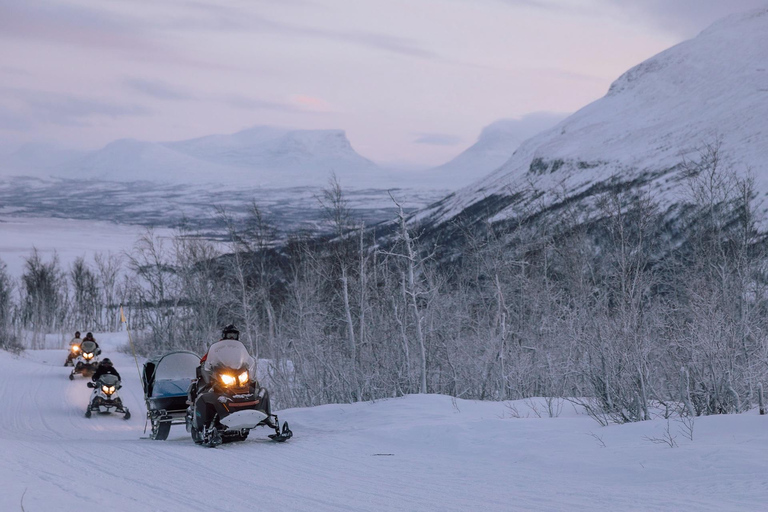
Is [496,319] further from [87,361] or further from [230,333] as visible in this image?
[87,361]

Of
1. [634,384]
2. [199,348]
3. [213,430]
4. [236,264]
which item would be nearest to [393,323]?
[236,264]

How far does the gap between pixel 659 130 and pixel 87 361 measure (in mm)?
113538

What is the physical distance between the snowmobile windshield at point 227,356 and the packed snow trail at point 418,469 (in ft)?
4.52

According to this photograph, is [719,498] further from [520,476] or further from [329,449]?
[329,449]

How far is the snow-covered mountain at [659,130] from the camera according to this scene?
95562 mm

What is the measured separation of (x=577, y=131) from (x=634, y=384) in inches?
5316

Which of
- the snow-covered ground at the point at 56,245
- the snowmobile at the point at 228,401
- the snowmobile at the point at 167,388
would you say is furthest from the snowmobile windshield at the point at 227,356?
the snow-covered ground at the point at 56,245

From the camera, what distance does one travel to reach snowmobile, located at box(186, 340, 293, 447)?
1147 cm

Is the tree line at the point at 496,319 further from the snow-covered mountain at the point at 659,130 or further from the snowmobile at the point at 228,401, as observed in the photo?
the snow-covered mountain at the point at 659,130

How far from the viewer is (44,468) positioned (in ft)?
28.6

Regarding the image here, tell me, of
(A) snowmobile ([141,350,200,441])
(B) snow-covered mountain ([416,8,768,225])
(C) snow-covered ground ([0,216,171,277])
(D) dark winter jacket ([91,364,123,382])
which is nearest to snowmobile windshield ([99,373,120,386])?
(D) dark winter jacket ([91,364,123,382])

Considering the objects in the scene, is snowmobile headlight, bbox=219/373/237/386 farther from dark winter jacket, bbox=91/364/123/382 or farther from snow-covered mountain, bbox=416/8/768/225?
snow-covered mountain, bbox=416/8/768/225

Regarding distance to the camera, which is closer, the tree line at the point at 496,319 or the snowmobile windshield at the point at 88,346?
the tree line at the point at 496,319

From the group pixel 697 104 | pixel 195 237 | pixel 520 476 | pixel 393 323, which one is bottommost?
pixel 520 476
